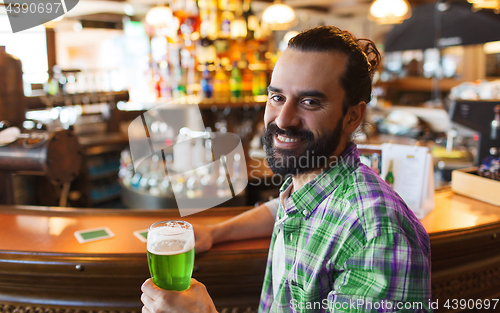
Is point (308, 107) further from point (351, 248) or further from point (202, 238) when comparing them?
point (202, 238)

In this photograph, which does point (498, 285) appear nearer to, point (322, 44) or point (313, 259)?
point (313, 259)

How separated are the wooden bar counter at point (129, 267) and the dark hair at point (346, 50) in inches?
23.5

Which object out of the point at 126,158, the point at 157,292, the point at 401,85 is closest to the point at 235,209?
the point at 157,292

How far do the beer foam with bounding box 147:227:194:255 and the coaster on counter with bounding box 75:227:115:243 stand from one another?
64 centimetres

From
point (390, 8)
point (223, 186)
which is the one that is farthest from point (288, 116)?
point (390, 8)

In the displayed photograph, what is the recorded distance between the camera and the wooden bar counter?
49.4 inches

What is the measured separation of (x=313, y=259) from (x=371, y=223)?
171 mm

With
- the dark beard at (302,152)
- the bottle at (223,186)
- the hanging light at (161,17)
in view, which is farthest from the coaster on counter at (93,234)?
the hanging light at (161,17)

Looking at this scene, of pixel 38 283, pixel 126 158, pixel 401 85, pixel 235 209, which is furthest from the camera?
pixel 401 85

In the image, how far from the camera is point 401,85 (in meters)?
8.89

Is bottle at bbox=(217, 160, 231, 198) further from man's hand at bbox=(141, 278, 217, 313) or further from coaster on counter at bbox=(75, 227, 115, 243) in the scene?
man's hand at bbox=(141, 278, 217, 313)

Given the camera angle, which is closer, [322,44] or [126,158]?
[322,44]

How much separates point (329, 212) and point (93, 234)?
95 cm

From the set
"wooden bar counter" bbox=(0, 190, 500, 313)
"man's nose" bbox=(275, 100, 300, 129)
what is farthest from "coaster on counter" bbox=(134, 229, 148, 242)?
"man's nose" bbox=(275, 100, 300, 129)
